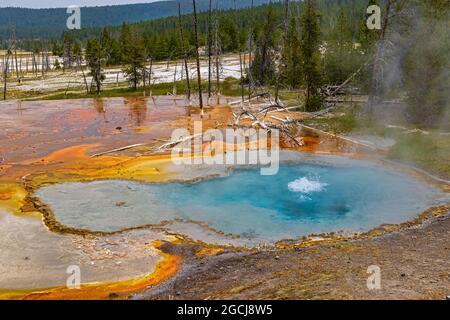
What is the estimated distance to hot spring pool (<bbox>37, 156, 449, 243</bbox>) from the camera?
11.7 meters

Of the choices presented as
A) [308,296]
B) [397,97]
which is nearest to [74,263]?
[308,296]

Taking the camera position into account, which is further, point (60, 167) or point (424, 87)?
point (424, 87)

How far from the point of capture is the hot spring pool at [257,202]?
11.7 m

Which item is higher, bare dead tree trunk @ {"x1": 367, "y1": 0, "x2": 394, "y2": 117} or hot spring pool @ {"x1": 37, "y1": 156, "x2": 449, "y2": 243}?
bare dead tree trunk @ {"x1": 367, "y1": 0, "x2": 394, "y2": 117}

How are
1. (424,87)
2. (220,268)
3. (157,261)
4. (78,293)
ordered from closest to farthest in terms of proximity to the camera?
(78,293) → (220,268) → (157,261) → (424,87)

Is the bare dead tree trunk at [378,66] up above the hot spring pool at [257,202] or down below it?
above

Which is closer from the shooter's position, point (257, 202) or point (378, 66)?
point (257, 202)

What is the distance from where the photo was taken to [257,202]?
44.7 feet

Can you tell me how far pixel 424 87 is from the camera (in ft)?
72.0

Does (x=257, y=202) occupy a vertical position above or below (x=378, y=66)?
below

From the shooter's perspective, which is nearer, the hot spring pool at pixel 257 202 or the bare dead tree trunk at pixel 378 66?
the hot spring pool at pixel 257 202

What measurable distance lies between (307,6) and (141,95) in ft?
65.0

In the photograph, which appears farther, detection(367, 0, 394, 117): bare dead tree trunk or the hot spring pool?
detection(367, 0, 394, 117): bare dead tree trunk
